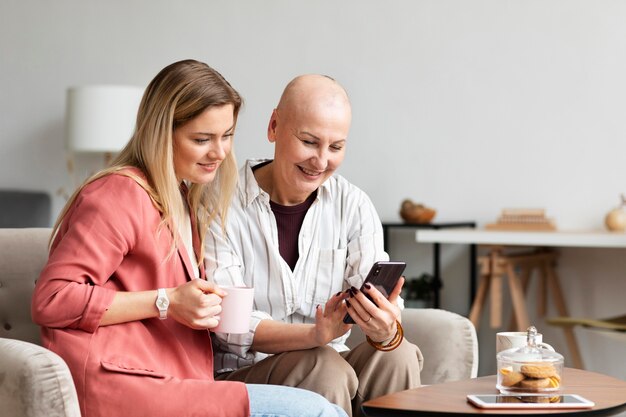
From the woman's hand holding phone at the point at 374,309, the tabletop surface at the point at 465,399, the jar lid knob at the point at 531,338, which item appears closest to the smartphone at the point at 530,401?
the tabletop surface at the point at 465,399

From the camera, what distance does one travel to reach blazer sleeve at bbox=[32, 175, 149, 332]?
1.63 metres

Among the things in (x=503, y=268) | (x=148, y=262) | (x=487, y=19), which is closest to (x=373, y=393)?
(x=148, y=262)

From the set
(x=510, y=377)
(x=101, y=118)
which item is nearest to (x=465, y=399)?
(x=510, y=377)

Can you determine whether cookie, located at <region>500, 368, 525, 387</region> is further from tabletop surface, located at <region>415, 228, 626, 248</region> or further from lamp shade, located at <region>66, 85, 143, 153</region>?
lamp shade, located at <region>66, 85, 143, 153</region>

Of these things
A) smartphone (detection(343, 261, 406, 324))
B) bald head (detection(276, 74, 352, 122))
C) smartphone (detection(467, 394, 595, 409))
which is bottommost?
smartphone (detection(467, 394, 595, 409))

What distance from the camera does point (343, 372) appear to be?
1947 millimetres

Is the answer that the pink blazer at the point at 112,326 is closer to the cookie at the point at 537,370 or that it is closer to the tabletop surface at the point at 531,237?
the cookie at the point at 537,370

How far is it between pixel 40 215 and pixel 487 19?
2435 mm

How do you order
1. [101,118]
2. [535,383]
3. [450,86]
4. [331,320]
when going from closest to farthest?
1. [535,383]
2. [331,320]
3. [450,86]
4. [101,118]

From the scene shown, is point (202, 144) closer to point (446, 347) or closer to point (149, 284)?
point (149, 284)

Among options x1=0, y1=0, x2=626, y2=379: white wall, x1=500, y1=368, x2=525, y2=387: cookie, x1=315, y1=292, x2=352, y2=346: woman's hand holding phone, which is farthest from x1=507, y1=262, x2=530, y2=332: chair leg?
x1=500, y1=368, x2=525, y2=387: cookie

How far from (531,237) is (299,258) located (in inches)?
68.1

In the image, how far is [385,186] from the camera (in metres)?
4.41

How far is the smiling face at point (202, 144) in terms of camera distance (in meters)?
1.88
